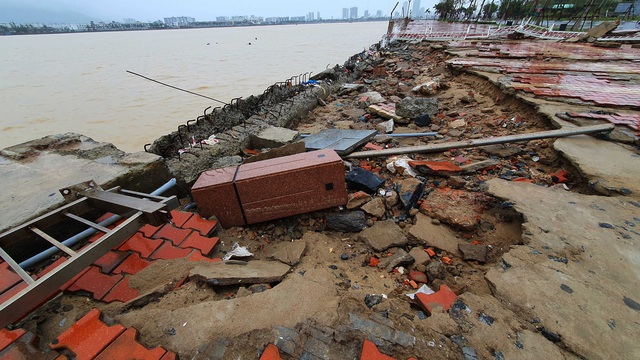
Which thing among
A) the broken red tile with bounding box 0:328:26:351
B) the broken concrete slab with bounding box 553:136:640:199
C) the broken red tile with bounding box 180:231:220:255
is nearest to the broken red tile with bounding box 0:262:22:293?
the broken red tile with bounding box 0:328:26:351

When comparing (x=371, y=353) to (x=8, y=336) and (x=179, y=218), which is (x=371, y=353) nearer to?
(x=8, y=336)

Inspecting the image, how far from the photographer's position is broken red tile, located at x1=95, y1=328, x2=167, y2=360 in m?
1.23

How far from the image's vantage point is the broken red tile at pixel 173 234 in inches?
84.4

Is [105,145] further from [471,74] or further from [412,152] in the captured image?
[471,74]

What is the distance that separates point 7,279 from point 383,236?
2525mm

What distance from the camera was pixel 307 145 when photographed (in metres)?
4.03

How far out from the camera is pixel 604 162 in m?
2.92

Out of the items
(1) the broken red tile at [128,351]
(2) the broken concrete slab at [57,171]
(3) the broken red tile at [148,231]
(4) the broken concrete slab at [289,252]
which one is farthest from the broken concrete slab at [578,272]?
(2) the broken concrete slab at [57,171]

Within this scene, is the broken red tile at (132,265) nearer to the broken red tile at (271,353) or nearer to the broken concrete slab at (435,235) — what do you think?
the broken red tile at (271,353)

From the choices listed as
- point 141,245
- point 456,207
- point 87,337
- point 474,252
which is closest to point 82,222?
point 141,245

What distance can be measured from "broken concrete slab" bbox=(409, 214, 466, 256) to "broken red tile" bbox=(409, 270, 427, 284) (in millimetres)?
A: 346

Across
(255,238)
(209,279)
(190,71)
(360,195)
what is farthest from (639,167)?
(190,71)

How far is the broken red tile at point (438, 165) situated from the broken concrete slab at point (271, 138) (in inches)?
68.7

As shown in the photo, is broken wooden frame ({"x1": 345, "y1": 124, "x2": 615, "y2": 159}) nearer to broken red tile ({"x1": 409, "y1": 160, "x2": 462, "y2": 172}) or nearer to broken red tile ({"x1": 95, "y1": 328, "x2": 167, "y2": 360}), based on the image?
broken red tile ({"x1": 409, "y1": 160, "x2": 462, "y2": 172})
